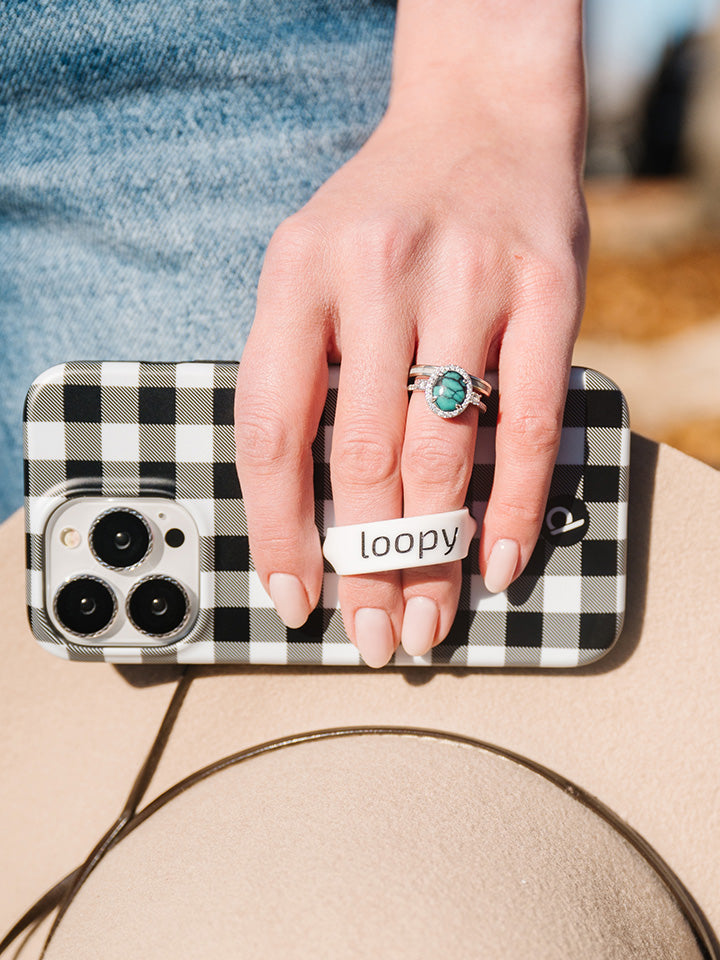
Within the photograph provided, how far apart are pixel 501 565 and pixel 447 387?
15cm

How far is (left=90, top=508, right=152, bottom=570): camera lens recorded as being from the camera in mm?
595

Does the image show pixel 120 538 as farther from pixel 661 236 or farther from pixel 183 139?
pixel 661 236

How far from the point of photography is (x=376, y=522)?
1.67 feet

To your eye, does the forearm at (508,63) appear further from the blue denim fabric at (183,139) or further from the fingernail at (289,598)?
the fingernail at (289,598)

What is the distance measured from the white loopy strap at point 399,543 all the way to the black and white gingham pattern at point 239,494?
0.06m

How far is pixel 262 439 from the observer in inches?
19.7

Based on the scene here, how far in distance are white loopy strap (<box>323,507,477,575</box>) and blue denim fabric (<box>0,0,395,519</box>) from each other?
0.25 m

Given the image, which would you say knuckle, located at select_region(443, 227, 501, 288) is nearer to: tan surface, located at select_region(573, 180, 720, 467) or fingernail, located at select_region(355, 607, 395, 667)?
fingernail, located at select_region(355, 607, 395, 667)

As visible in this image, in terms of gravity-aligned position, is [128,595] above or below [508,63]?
below

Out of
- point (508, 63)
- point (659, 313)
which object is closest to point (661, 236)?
point (659, 313)

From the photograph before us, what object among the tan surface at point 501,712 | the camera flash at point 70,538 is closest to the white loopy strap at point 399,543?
the tan surface at point 501,712

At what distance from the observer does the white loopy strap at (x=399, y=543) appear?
1.64 feet

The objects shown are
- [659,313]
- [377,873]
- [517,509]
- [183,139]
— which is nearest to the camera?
[377,873]

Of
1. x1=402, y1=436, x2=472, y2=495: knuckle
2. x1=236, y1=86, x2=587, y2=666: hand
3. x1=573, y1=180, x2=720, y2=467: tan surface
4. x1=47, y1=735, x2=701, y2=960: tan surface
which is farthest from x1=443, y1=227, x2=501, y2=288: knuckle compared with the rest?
x1=573, y1=180, x2=720, y2=467: tan surface
